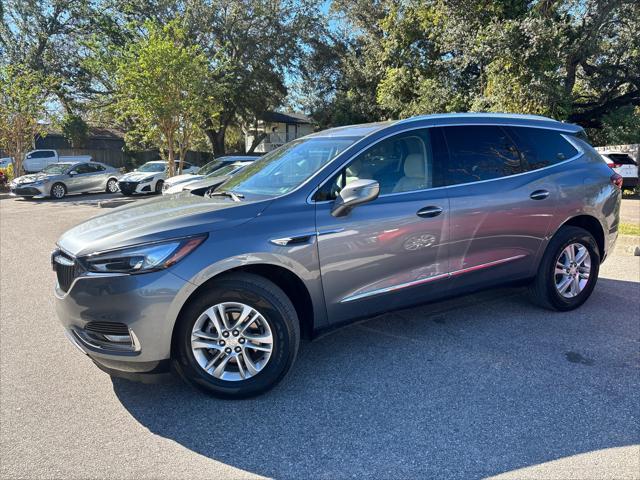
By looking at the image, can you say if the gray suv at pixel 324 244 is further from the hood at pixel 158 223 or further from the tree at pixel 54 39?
the tree at pixel 54 39

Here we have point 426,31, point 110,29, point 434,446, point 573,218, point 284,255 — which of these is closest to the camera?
point 434,446

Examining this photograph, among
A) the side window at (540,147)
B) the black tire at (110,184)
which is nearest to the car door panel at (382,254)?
the side window at (540,147)

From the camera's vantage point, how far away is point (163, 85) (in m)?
16.2

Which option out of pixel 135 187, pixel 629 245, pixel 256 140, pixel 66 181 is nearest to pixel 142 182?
pixel 135 187

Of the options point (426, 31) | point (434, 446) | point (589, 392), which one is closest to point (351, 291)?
point (434, 446)

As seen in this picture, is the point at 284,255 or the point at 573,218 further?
the point at 573,218

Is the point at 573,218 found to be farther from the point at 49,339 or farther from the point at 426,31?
the point at 426,31

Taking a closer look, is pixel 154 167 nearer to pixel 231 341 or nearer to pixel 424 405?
pixel 231 341

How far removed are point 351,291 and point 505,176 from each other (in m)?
1.83

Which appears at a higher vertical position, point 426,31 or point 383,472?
point 426,31

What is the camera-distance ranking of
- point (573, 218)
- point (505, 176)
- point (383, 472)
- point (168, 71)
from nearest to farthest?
point (383, 472) → point (505, 176) → point (573, 218) → point (168, 71)

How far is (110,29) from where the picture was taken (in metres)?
28.4

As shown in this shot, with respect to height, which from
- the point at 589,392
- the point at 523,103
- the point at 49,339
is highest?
the point at 523,103

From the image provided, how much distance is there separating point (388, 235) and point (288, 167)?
1.03 m
